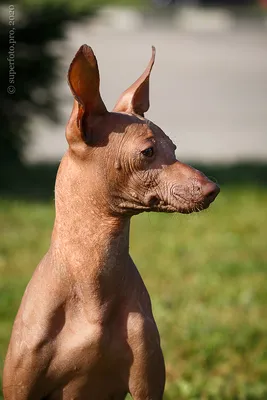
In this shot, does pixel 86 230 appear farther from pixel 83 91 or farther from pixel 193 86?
pixel 193 86

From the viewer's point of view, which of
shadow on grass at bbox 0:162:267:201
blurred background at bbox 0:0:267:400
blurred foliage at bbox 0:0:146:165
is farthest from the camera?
blurred foliage at bbox 0:0:146:165

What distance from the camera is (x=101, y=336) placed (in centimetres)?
263

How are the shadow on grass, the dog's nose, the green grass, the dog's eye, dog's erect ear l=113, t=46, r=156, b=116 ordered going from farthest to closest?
the shadow on grass < the green grass < dog's erect ear l=113, t=46, r=156, b=116 < the dog's eye < the dog's nose

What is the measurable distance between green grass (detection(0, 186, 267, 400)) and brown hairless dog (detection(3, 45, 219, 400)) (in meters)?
0.52

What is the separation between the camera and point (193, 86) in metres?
19.0

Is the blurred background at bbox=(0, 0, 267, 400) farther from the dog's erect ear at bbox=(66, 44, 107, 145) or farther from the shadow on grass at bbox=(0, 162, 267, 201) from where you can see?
the dog's erect ear at bbox=(66, 44, 107, 145)

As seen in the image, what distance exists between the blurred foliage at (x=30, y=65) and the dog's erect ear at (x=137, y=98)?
23.8 ft

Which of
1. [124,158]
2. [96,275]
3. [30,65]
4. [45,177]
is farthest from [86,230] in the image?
[45,177]

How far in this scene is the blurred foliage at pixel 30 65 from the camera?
9.99m

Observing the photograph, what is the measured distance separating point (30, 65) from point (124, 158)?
7.75 meters

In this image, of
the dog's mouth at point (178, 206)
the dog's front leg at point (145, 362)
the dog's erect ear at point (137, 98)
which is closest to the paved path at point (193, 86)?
the dog's erect ear at point (137, 98)

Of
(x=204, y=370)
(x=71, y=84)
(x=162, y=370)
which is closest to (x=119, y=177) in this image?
(x=71, y=84)

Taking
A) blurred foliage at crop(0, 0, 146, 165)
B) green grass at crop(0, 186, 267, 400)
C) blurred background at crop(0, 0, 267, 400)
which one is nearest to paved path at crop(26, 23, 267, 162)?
blurred background at crop(0, 0, 267, 400)

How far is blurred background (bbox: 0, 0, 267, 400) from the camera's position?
5211mm
